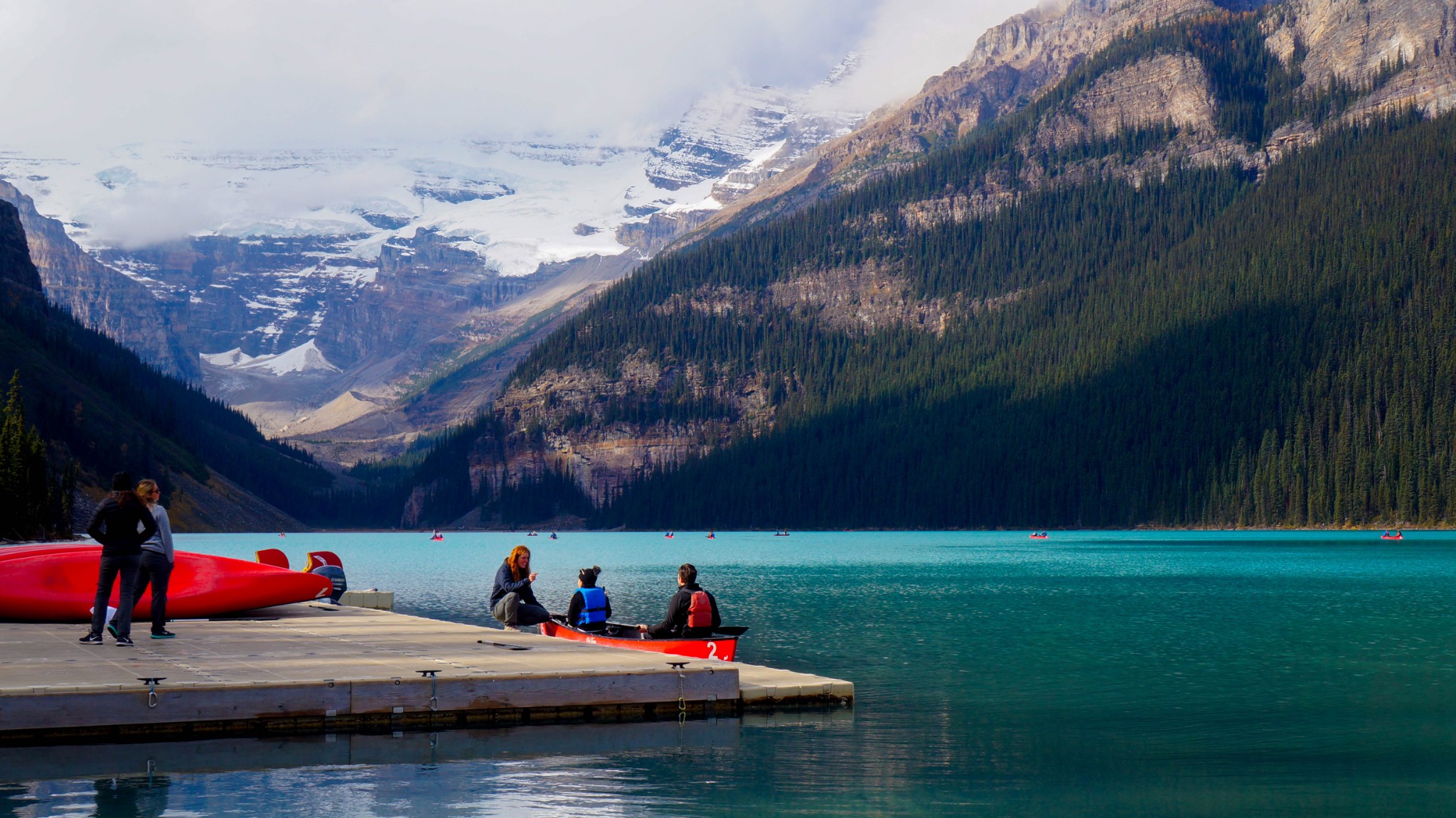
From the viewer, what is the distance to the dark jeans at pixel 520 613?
4144 cm

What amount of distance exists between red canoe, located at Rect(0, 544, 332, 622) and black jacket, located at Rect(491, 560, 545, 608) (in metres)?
7.35

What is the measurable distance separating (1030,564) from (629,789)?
92.0m

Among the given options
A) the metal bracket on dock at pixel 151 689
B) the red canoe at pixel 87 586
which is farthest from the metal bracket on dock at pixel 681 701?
the red canoe at pixel 87 586

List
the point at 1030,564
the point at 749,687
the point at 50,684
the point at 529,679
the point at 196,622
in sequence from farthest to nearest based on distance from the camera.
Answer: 1. the point at 1030,564
2. the point at 196,622
3. the point at 749,687
4. the point at 529,679
5. the point at 50,684

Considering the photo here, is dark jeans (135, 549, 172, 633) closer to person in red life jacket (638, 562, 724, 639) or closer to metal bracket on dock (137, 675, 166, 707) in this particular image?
metal bracket on dock (137, 675, 166, 707)

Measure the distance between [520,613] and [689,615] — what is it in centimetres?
852

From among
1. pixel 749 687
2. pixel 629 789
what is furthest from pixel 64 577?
pixel 629 789

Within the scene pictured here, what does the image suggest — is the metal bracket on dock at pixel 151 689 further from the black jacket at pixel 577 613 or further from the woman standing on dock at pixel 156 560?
the black jacket at pixel 577 613

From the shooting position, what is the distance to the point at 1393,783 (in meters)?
22.3

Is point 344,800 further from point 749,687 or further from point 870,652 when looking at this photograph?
point 870,652

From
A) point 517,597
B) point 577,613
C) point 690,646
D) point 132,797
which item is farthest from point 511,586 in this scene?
point 132,797

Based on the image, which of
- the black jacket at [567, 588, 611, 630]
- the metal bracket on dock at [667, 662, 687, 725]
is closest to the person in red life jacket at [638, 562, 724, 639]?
the black jacket at [567, 588, 611, 630]

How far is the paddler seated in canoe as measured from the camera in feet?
136

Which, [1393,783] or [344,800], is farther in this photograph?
[1393,783]
